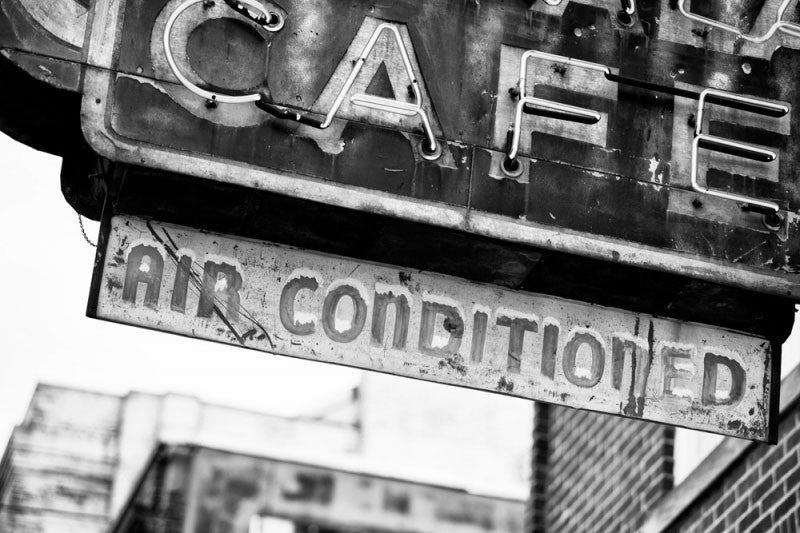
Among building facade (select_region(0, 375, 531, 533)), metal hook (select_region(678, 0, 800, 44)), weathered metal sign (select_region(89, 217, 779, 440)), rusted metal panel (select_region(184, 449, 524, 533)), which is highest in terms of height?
building facade (select_region(0, 375, 531, 533))

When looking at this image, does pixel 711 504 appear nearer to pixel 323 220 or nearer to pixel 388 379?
pixel 323 220

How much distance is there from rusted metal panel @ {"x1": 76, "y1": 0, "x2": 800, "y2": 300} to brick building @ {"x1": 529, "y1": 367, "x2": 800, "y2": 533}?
93.4 inches

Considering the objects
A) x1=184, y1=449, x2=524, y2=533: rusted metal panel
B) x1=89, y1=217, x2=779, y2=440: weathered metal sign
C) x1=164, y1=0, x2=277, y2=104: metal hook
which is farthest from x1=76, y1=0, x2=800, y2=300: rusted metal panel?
x1=184, y1=449, x2=524, y2=533: rusted metal panel

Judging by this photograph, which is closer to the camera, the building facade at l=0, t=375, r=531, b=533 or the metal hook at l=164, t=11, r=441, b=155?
the metal hook at l=164, t=11, r=441, b=155

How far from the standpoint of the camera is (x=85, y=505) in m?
40.5

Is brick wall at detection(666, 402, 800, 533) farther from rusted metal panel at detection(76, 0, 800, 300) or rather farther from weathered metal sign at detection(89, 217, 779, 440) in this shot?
rusted metal panel at detection(76, 0, 800, 300)

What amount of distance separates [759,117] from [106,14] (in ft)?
11.1

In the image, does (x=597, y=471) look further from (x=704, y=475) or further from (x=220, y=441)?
(x=220, y=441)

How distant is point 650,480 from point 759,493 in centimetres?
200

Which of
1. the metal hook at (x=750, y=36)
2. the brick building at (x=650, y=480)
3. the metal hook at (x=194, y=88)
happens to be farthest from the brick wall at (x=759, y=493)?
the metal hook at (x=194, y=88)

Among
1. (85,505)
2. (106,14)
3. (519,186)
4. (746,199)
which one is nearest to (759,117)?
(746,199)

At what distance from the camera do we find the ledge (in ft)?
37.4

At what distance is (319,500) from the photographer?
30.3 meters

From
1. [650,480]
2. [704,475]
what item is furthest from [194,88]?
[650,480]
